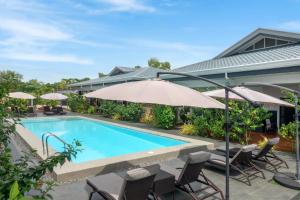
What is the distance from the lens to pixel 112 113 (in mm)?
26859

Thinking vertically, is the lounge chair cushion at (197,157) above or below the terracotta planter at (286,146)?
above

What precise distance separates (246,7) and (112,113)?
1629 centimetres

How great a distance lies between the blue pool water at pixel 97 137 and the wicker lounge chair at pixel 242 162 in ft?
17.7

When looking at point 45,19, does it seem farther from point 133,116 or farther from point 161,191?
point 133,116

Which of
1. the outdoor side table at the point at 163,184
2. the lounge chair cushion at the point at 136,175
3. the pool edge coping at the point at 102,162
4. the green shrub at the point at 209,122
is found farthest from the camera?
the green shrub at the point at 209,122

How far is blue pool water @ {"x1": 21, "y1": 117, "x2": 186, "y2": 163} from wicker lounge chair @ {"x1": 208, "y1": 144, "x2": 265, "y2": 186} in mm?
5410

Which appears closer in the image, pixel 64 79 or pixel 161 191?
pixel 161 191

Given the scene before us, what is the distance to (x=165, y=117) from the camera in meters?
18.7

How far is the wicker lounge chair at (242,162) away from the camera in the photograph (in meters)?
8.02

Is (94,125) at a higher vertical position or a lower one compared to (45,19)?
lower

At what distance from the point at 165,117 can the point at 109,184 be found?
12471 millimetres

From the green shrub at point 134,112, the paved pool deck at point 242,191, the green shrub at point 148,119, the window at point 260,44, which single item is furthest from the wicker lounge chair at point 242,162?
the green shrub at point 134,112

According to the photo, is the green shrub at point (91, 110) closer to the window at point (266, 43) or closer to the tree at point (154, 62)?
the window at point (266, 43)

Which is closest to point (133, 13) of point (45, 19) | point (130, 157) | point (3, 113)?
point (45, 19)
